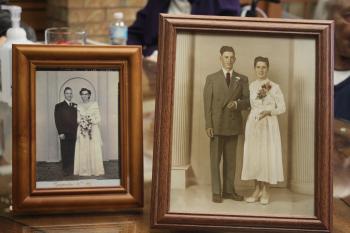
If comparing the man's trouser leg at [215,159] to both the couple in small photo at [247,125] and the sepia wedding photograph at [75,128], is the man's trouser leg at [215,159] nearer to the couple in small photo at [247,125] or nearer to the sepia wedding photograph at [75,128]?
the couple in small photo at [247,125]

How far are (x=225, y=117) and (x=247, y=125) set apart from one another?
0.03 metres

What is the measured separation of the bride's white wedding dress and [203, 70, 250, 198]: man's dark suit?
5.7 inches

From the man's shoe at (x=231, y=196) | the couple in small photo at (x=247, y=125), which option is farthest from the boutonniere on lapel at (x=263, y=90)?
the man's shoe at (x=231, y=196)

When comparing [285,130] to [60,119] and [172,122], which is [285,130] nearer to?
[172,122]

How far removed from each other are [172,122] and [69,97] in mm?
141

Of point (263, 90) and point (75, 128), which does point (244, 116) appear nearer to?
point (263, 90)

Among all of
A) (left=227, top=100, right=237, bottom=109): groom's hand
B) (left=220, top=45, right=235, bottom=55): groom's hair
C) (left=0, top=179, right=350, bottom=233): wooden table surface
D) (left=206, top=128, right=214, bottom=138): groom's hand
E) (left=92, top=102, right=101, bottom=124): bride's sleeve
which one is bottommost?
(left=0, top=179, right=350, bottom=233): wooden table surface

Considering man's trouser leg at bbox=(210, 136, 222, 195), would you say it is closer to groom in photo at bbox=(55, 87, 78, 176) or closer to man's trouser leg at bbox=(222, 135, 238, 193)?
man's trouser leg at bbox=(222, 135, 238, 193)

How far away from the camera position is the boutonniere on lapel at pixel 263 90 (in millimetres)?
661

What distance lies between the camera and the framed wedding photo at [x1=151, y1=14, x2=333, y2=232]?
66 cm

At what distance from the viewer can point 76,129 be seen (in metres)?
0.71

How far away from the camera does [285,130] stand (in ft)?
2.18

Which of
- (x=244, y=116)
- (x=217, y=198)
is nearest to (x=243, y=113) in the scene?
(x=244, y=116)

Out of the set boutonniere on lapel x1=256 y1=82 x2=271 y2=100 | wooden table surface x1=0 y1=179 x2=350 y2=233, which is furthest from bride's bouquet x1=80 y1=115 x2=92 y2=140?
boutonniere on lapel x1=256 y1=82 x2=271 y2=100
